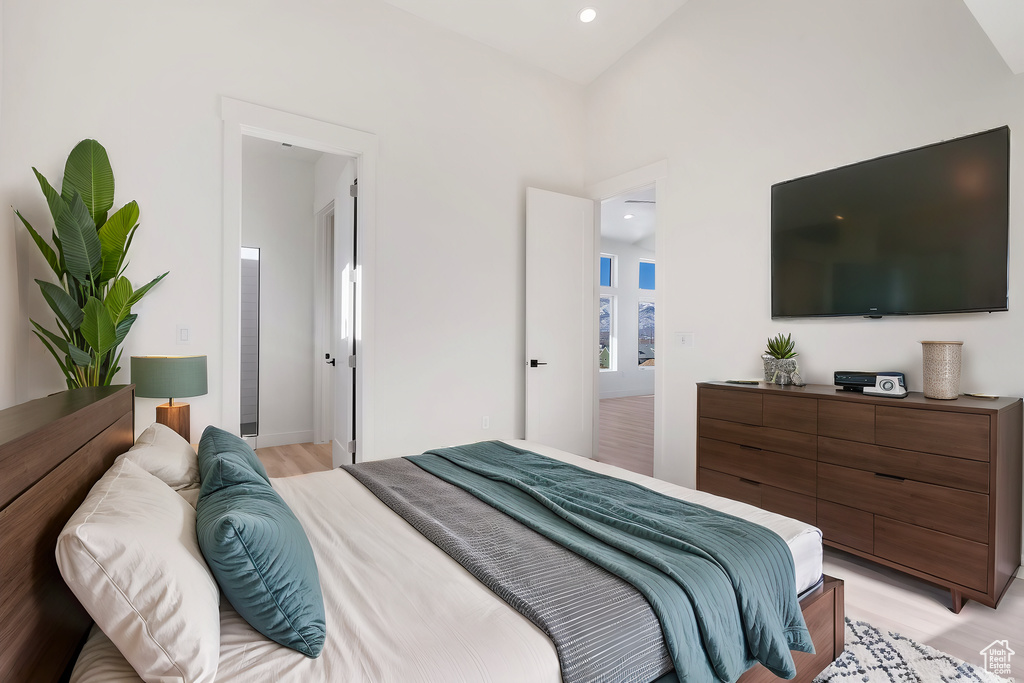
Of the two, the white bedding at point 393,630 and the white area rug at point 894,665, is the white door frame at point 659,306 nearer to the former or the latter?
the white area rug at point 894,665

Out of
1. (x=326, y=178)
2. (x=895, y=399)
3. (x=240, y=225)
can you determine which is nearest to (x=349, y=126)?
(x=240, y=225)

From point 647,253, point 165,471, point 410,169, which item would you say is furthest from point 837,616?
point 647,253

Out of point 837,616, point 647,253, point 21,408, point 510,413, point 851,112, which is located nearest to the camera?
point 21,408

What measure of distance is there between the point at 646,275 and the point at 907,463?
775 cm

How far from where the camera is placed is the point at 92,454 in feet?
4.27

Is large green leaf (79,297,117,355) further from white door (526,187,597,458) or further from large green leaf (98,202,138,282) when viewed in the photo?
white door (526,187,597,458)

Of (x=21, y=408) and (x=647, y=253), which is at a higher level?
(x=647, y=253)

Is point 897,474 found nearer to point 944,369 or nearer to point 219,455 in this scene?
point 944,369

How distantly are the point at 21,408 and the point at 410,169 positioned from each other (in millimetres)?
2974

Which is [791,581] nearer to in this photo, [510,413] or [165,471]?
[165,471]

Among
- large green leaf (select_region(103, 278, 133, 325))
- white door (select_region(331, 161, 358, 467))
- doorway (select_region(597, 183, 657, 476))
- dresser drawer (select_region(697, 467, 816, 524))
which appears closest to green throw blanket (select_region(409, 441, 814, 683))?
dresser drawer (select_region(697, 467, 816, 524))

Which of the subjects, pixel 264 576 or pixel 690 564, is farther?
pixel 690 564

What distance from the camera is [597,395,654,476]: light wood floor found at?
179 inches

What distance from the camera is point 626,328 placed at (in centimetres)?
941
